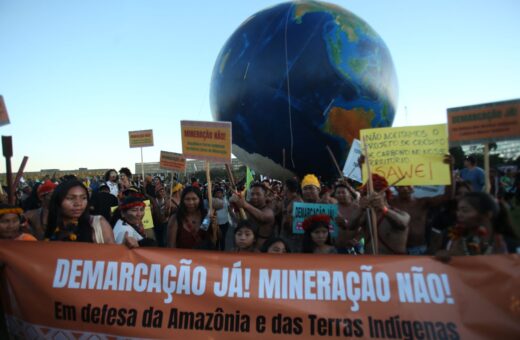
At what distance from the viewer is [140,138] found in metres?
9.59

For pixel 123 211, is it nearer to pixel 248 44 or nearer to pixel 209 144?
pixel 209 144

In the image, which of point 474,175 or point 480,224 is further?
point 474,175

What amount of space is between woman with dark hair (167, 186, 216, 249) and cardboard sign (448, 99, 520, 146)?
2.66 m

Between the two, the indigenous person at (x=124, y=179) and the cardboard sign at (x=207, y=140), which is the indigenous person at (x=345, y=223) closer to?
the cardboard sign at (x=207, y=140)

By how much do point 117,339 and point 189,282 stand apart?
618 millimetres

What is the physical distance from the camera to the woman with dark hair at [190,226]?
404cm

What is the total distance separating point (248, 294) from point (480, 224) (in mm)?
1724

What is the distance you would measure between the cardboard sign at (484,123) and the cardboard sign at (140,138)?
7499mm

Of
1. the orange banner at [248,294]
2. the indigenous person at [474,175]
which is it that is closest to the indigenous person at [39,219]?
the orange banner at [248,294]

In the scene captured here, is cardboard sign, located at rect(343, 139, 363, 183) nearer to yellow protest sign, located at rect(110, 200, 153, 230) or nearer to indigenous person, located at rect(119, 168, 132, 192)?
yellow protest sign, located at rect(110, 200, 153, 230)

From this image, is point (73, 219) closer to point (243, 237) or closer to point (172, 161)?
point (243, 237)

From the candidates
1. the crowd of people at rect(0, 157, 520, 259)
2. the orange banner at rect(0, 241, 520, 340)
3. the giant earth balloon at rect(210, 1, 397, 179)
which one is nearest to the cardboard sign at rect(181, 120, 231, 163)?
the crowd of people at rect(0, 157, 520, 259)

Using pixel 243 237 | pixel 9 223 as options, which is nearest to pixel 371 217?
pixel 243 237

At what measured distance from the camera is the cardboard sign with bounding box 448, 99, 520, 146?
3.21 m
